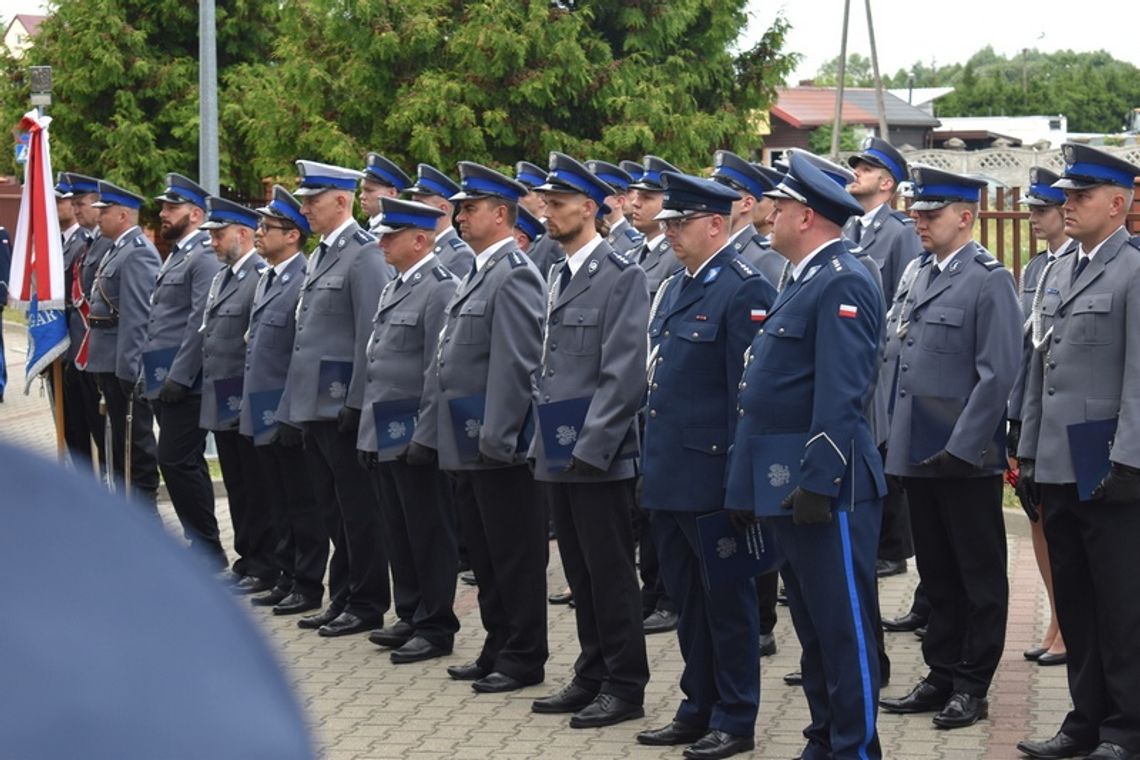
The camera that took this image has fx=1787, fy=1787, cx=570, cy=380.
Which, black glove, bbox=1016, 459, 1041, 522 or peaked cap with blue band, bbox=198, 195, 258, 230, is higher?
peaked cap with blue band, bbox=198, 195, 258, 230

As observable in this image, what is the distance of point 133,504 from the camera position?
1.10 meters

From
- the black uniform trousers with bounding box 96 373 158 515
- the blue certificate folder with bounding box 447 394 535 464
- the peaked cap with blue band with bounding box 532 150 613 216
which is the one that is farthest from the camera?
the black uniform trousers with bounding box 96 373 158 515

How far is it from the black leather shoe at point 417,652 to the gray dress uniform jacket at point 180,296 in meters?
2.58

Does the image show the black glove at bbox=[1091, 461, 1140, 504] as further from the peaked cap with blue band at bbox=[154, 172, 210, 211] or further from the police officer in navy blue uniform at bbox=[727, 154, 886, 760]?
the peaked cap with blue band at bbox=[154, 172, 210, 211]

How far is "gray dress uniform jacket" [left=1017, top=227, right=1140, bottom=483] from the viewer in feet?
18.7

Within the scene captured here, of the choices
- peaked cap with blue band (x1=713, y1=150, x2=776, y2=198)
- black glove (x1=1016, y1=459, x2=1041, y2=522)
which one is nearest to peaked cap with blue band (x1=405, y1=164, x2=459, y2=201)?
peaked cap with blue band (x1=713, y1=150, x2=776, y2=198)

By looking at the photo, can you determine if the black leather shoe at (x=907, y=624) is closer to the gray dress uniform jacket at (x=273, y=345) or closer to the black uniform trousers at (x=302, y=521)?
the black uniform trousers at (x=302, y=521)

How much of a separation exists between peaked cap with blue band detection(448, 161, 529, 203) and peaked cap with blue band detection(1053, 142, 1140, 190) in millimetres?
2444

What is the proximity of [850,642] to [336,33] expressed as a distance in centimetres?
A: 1815

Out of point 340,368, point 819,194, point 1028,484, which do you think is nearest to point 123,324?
point 340,368

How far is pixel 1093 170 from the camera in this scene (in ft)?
19.6

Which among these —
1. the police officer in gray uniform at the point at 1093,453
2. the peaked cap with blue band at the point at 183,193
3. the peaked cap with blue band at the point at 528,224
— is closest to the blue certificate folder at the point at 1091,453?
the police officer in gray uniform at the point at 1093,453

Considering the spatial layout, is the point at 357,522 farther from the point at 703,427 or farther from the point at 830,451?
the point at 830,451

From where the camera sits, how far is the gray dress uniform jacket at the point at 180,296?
10.1 m
